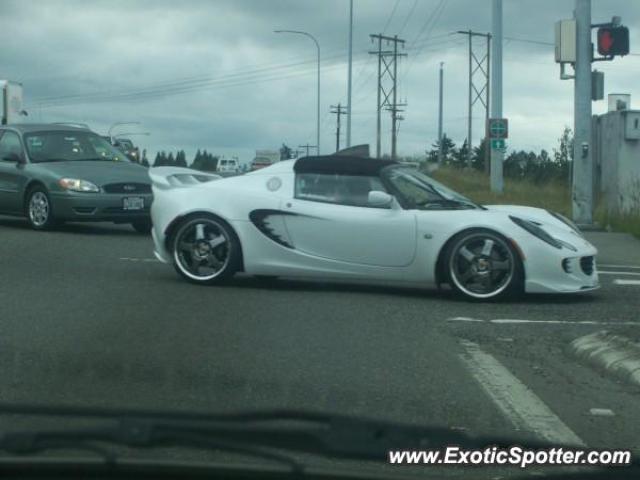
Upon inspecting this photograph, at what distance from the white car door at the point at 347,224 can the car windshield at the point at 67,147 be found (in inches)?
281

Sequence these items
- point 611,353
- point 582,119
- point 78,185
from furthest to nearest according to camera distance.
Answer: point 582,119 < point 78,185 < point 611,353

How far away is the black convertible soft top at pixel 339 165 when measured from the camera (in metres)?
11.5

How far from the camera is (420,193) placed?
11.4 m

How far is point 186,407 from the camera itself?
6.47m

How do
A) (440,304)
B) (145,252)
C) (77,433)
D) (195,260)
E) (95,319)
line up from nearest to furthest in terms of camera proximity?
1. (77,433)
2. (95,319)
3. (440,304)
4. (195,260)
5. (145,252)

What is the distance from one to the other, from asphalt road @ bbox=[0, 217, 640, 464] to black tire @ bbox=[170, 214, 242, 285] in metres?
0.18

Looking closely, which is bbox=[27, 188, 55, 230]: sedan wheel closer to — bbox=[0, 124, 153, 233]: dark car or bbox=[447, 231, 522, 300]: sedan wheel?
bbox=[0, 124, 153, 233]: dark car

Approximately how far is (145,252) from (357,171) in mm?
4068

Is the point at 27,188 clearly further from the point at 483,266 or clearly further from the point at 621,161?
the point at 621,161

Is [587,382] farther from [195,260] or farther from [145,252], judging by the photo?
[145,252]

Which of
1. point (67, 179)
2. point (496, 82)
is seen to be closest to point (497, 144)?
point (496, 82)

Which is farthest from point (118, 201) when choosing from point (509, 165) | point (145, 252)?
point (509, 165)

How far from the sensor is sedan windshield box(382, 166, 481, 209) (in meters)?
11.3

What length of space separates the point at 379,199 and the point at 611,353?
3473mm
